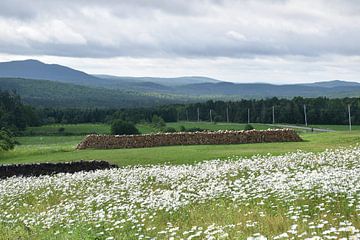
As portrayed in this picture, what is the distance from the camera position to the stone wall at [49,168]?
28298 mm

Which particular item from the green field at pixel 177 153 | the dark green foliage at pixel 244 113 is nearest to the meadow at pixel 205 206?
the green field at pixel 177 153

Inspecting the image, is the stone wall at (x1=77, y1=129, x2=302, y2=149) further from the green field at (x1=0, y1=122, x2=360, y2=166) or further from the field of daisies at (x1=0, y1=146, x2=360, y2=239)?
the field of daisies at (x1=0, y1=146, x2=360, y2=239)

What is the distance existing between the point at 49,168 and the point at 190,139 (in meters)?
16.0

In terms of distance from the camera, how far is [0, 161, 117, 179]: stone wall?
28.3 metres

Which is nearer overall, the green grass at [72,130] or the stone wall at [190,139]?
the stone wall at [190,139]

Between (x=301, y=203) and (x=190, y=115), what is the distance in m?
131

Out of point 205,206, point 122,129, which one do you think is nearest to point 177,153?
point 205,206

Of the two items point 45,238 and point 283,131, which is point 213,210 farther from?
point 283,131

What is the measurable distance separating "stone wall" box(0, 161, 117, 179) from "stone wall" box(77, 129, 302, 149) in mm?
13831

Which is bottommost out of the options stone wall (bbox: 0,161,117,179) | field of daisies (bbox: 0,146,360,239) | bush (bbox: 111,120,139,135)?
bush (bbox: 111,120,139,135)

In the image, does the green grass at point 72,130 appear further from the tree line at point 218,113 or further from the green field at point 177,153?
the green field at point 177,153

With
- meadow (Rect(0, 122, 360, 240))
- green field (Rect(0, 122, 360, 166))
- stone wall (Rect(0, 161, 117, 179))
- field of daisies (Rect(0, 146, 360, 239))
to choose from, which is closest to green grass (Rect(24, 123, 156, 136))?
green field (Rect(0, 122, 360, 166))

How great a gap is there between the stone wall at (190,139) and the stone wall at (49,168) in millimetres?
13831

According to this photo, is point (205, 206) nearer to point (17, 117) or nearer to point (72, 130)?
point (72, 130)
